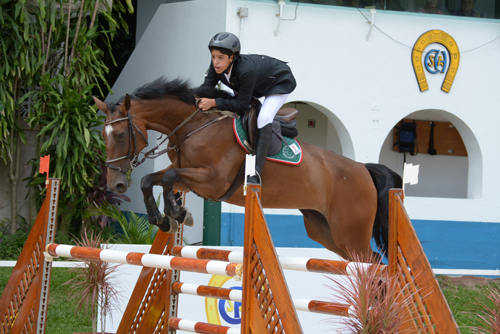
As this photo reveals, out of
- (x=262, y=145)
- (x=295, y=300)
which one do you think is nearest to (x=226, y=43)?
(x=262, y=145)

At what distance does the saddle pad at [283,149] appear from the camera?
3.52 metres

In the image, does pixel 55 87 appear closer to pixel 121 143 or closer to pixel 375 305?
pixel 121 143

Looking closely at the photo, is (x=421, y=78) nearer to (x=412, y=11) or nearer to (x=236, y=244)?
(x=412, y=11)

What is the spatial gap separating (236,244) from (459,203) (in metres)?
3.25

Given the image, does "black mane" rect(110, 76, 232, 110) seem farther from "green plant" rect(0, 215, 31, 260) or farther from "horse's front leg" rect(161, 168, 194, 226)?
"green plant" rect(0, 215, 31, 260)

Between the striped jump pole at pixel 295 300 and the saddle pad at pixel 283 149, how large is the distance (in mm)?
951

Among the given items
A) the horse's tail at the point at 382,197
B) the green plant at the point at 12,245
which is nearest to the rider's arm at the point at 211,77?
the horse's tail at the point at 382,197

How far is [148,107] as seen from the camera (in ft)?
11.5

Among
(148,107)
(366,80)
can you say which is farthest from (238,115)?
(366,80)

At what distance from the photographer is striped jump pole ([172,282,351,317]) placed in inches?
97.2

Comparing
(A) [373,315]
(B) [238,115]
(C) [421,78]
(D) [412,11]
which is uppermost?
(D) [412,11]

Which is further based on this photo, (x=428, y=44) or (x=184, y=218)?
(x=428, y=44)

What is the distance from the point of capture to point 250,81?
3.29 meters

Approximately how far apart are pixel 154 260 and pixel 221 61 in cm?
130
